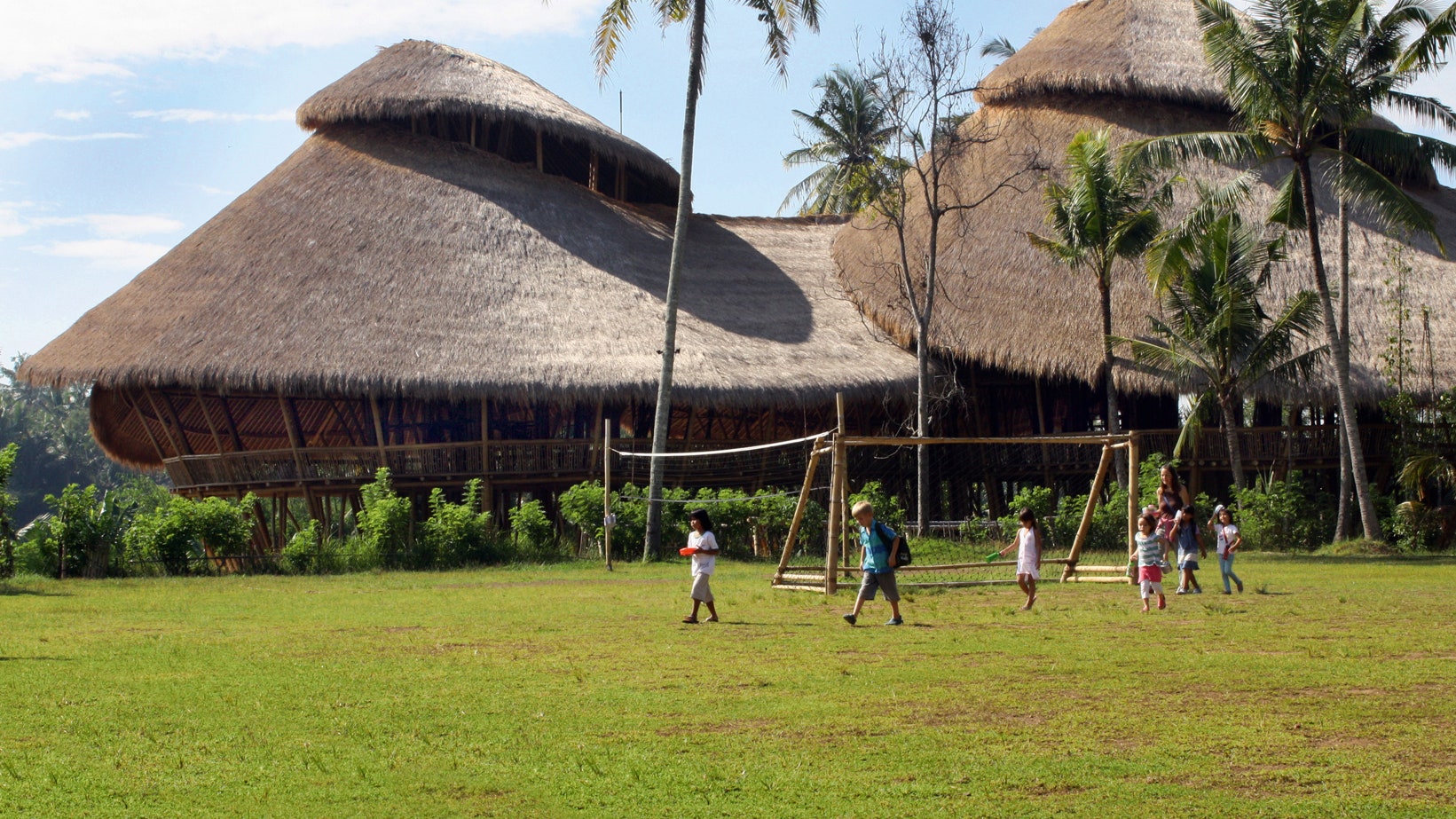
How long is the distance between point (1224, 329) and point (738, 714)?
68.0ft

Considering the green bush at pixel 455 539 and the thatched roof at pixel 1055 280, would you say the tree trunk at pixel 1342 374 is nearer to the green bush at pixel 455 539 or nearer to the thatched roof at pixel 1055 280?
the thatched roof at pixel 1055 280

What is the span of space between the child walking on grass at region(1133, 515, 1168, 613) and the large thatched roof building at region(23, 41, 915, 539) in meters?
12.9

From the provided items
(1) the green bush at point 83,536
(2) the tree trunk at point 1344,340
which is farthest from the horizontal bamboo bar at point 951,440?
(1) the green bush at point 83,536

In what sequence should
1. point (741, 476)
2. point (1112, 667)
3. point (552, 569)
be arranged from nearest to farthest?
point (1112, 667) → point (552, 569) → point (741, 476)

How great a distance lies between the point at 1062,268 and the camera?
30391 millimetres

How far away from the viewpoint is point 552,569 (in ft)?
71.5

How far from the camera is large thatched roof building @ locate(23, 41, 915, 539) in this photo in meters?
25.9

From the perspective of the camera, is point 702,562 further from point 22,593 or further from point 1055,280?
point 1055,280

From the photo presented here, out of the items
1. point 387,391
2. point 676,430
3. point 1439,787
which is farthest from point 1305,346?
point 1439,787

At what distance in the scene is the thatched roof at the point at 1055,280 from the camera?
2775 cm

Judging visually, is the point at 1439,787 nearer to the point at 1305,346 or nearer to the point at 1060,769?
the point at 1060,769

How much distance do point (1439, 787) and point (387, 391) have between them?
21.4 metres

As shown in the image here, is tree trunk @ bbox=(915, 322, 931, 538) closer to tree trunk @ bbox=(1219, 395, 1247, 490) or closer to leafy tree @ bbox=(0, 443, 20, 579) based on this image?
tree trunk @ bbox=(1219, 395, 1247, 490)

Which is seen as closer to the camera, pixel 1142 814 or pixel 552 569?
pixel 1142 814
